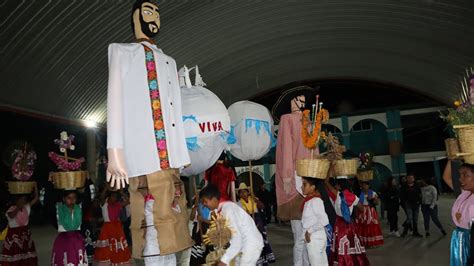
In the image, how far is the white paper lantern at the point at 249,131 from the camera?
4.49 metres

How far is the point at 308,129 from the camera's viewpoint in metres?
4.36

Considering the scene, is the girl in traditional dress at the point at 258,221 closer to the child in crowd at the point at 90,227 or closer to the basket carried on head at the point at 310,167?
the basket carried on head at the point at 310,167

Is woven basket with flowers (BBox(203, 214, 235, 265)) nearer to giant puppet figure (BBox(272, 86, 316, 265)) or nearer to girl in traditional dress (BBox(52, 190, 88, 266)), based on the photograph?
giant puppet figure (BBox(272, 86, 316, 265))

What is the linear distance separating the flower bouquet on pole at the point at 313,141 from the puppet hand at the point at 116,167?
2121 mm

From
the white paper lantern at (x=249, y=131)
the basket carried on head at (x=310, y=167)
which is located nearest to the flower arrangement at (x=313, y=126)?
the basket carried on head at (x=310, y=167)

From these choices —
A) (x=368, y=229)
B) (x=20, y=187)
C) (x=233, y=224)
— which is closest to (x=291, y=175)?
(x=233, y=224)

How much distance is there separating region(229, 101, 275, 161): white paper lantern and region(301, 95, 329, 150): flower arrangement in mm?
497

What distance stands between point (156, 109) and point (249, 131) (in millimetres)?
2280

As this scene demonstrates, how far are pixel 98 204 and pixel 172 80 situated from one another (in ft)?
19.8

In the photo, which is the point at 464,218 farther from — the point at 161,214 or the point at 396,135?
the point at 396,135

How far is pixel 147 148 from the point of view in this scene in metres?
2.24

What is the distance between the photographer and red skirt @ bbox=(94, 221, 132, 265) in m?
6.65

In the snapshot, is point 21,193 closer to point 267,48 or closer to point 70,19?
point 70,19

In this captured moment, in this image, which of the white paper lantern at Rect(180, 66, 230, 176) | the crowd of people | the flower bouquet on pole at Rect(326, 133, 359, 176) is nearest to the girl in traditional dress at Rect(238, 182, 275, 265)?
the crowd of people
